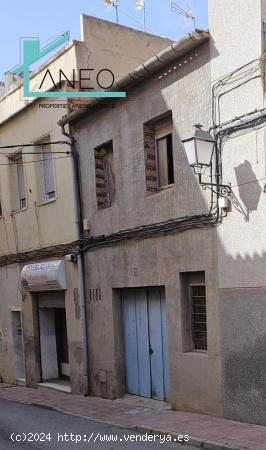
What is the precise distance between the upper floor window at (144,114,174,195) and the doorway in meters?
5.13

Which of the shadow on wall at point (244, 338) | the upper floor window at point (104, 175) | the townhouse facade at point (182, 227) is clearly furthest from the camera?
the upper floor window at point (104, 175)

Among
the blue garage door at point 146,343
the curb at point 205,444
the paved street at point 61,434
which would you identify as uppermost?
the blue garage door at point 146,343

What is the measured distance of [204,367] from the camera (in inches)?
335

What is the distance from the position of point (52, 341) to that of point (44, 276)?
2.23 metres

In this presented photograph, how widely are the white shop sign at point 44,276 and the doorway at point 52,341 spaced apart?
556mm

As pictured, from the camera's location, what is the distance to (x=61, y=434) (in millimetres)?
8125

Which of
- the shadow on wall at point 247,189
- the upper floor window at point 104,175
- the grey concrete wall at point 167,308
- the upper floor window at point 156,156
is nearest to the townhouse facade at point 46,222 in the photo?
the grey concrete wall at point 167,308

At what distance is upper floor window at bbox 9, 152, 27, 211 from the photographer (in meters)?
14.5

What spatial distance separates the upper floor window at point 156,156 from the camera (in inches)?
382

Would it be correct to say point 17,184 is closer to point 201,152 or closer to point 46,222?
point 46,222

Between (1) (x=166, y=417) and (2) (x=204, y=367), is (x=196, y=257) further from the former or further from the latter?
(1) (x=166, y=417)

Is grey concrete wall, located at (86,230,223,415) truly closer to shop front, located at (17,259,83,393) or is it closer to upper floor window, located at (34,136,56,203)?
shop front, located at (17,259,83,393)

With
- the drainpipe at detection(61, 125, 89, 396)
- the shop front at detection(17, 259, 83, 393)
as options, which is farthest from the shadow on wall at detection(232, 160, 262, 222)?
the shop front at detection(17, 259, 83, 393)

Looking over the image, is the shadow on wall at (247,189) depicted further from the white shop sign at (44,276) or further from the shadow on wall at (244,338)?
the white shop sign at (44,276)
